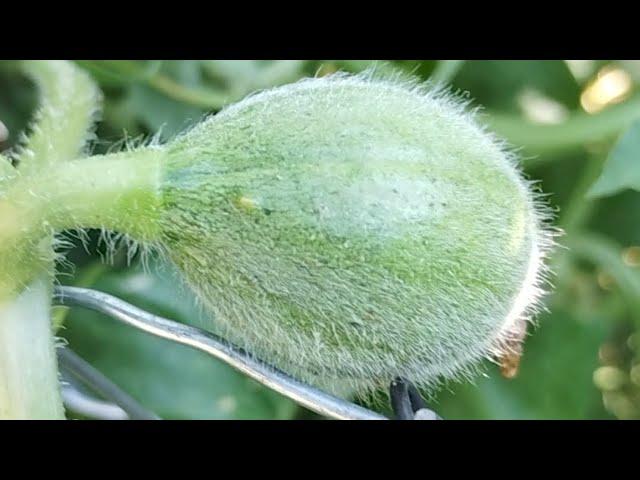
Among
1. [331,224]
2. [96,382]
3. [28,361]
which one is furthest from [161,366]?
[331,224]

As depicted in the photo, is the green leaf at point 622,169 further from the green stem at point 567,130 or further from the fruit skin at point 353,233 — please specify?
the green stem at point 567,130

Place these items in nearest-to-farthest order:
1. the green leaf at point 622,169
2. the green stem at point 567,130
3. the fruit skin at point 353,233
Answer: the fruit skin at point 353,233
the green leaf at point 622,169
the green stem at point 567,130

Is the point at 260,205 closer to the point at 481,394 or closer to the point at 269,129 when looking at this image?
the point at 269,129

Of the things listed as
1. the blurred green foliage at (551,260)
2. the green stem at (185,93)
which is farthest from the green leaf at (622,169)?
the green stem at (185,93)

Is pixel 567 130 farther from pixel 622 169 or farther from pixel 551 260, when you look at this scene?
pixel 622 169

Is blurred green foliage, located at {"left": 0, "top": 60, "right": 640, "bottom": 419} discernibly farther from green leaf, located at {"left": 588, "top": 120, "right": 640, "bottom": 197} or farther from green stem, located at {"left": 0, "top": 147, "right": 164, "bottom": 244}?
green stem, located at {"left": 0, "top": 147, "right": 164, "bottom": 244}

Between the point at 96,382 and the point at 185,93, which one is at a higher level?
the point at 185,93
